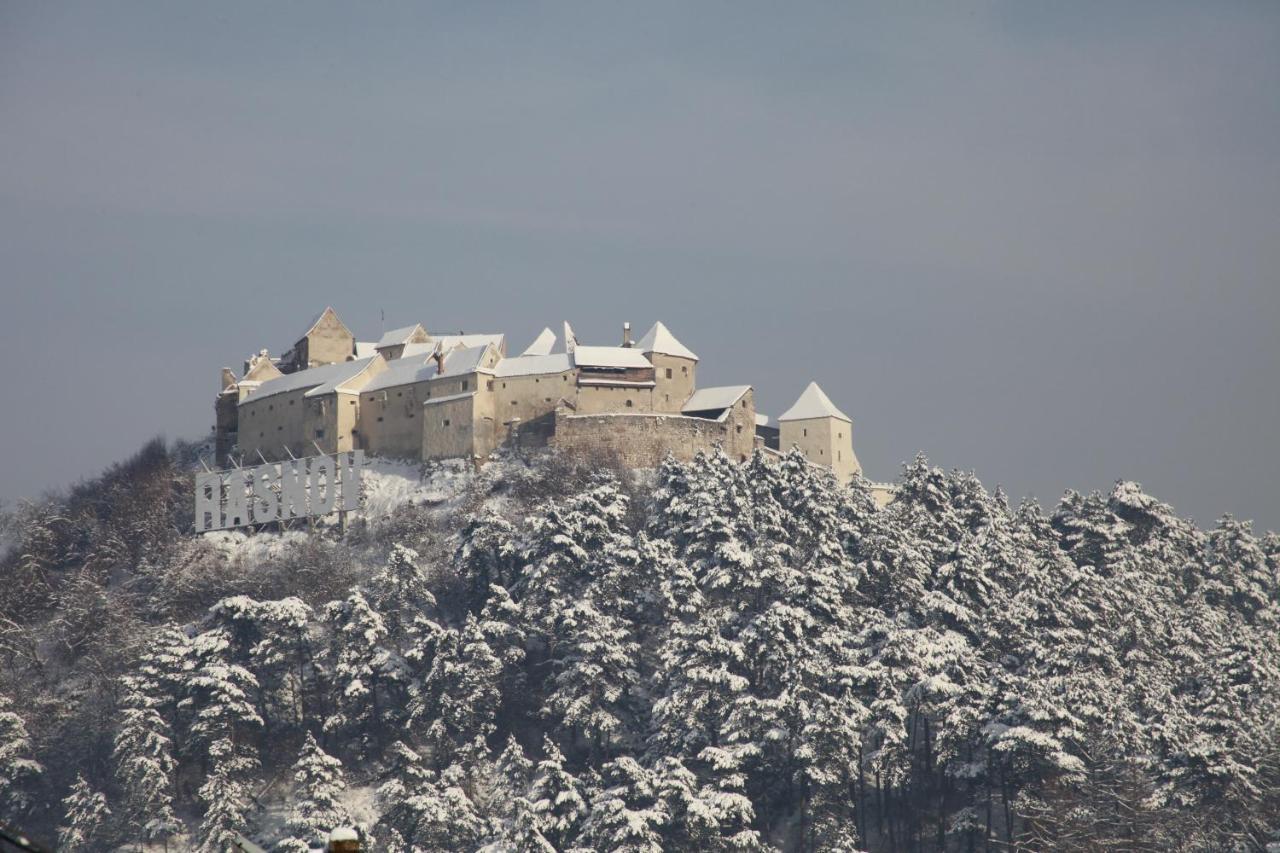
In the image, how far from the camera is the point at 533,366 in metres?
90.8

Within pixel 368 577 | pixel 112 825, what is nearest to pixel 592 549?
pixel 368 577

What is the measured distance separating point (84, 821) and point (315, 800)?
9182 mm

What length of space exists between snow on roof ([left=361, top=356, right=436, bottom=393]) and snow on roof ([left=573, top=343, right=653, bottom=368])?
7386 mm

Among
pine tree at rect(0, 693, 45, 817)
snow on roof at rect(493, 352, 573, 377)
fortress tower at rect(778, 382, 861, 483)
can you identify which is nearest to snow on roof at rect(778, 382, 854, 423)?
fortress tower at rect(778, 382, 861, 483)

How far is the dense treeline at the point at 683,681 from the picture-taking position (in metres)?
58.0

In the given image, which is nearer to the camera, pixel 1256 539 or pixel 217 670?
pixel 217 670

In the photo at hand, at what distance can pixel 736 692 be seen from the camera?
63312 millimetres

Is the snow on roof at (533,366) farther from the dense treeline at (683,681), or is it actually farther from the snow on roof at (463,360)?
the dense treeline at (683,681)

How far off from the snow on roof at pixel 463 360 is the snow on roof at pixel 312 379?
4944mm

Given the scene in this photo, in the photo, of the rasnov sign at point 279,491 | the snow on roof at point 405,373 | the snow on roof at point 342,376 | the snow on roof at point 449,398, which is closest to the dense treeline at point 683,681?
the rasnov sign at point 279,491

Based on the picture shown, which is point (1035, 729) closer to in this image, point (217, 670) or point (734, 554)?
point (734, 554)

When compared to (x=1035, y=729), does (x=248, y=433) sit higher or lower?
higher

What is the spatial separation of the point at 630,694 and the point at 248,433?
3597 cm

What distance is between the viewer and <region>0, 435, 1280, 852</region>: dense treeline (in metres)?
58.0
